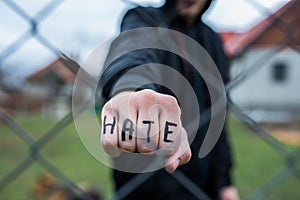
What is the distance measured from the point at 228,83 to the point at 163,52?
0.15 meters

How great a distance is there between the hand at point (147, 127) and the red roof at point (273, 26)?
1.02 ft

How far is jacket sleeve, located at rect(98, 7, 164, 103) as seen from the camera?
0.25 m

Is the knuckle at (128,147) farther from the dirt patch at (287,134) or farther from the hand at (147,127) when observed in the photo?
the dirt patch at (287,134)

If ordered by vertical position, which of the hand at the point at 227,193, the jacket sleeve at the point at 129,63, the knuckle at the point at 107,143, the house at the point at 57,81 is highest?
the knuckle at the point at 107,143

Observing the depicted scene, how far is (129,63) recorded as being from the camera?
272mm

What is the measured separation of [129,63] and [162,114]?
0.07 meters

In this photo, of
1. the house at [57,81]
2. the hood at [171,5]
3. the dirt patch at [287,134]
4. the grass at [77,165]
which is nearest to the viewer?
the hood at [171,5]

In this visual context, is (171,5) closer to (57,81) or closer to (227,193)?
(227,193)

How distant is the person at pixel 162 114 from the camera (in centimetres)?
21

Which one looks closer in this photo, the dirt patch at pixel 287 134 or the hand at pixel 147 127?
the hand at pixel 147 127

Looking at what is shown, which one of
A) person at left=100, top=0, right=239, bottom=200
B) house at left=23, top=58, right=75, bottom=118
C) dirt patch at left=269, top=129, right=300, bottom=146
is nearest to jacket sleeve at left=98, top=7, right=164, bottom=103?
person at left=100, top=0, right=239, bottom=200

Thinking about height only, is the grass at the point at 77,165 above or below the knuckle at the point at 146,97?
below

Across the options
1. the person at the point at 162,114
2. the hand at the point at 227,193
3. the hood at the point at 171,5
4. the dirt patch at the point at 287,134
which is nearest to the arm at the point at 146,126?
the person at the point at 162,114

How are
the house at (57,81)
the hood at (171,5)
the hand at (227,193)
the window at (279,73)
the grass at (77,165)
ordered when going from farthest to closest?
the window at (279,73) → the grass at (77,165) → the house at (57,81) → the hand at (227,193) → the hood at (171,5)
